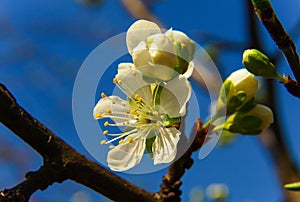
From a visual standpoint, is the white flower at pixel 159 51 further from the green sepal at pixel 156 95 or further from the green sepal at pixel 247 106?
the green sepal at pixel 247 106

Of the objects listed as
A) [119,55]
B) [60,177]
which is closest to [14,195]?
[60,177]

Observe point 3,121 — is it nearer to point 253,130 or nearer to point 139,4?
point 253,130

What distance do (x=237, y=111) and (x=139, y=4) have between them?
1.62m

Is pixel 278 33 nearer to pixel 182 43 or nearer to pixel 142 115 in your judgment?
pixel 182 43

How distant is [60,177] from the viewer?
792 millimetres

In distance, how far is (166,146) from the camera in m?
0.87

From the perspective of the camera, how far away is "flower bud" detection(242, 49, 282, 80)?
847 millimetres

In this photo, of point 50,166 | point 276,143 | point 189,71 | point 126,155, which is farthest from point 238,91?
point 276,143

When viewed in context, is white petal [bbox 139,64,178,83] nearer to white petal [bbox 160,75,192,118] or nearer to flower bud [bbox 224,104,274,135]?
white petal [bbox 160,75,192,118]

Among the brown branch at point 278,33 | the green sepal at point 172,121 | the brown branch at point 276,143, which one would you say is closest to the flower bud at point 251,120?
the green sepal at point 172,121

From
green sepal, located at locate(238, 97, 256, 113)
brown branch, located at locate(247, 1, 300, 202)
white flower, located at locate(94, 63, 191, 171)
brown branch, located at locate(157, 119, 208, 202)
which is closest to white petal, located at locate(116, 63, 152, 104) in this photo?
white flower, located at locate(94, 63, 191, 171)

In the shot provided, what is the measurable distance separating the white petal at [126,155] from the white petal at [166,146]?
0.04m

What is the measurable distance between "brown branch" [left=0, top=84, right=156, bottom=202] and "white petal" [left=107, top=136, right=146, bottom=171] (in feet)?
0.19

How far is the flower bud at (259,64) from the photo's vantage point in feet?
2.78
